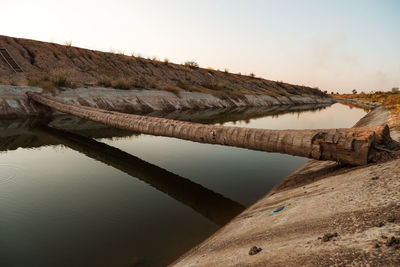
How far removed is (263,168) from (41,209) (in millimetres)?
6119

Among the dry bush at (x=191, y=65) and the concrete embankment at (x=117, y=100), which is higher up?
the dry bush at (x=191, y=65)

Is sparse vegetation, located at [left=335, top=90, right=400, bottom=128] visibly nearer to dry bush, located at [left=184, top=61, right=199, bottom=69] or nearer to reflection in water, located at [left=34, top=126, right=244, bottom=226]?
reflection in water, located at [left=34, top=126, right=244, bottom=226]

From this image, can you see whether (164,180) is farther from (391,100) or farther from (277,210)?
(391,100)

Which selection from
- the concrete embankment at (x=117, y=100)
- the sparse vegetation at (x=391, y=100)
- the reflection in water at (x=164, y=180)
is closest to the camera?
the reflection in water at (x=164, y=180)

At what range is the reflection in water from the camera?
16.4 ft

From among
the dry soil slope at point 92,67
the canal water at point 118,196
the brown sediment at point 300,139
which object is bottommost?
the canal water at point 118,196

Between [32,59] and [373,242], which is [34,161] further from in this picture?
[32,59]

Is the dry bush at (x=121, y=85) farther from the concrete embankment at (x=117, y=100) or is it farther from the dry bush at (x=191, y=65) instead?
the dry bush at (x=191, y=65)

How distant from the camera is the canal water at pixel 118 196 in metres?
3.59

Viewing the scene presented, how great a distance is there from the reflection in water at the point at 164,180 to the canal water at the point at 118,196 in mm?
25

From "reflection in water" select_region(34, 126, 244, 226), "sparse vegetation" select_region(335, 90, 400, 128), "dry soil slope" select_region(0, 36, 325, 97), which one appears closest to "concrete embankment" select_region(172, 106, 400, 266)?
"reflection in water" select_region(34, 126, 244, 226)

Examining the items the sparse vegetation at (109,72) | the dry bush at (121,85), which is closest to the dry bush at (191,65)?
the sparse vegetation at (109,72)

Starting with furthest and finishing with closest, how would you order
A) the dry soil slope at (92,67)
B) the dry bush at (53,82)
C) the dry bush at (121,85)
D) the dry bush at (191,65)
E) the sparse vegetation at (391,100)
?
1. the dry bush at (191,65)
2. the dry soil slope at (92,67)
3. the dry bush at (121,85)
4. the dry bush at (53,82)
5. the sparse vegetation at (391,100)

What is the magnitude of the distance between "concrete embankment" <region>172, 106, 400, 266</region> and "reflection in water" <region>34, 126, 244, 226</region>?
993mm
